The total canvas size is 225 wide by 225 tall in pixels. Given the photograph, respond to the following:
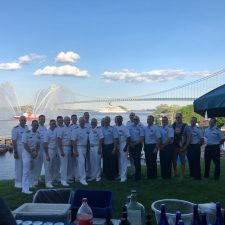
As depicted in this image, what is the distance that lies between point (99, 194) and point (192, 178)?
18.7 ft

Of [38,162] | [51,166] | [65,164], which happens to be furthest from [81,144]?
[38,162]

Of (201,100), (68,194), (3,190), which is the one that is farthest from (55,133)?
(201,100)

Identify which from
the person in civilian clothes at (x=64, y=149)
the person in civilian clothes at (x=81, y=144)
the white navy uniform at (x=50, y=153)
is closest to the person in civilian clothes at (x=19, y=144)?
the white navy uniform at (x=50, y=153)

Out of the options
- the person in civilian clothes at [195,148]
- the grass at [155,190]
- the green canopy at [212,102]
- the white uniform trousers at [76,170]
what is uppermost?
the green canopy at [212,102]

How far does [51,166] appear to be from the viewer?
8773mm

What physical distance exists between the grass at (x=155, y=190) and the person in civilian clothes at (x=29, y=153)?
0.88 ft

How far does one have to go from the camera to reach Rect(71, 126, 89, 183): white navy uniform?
8.69m

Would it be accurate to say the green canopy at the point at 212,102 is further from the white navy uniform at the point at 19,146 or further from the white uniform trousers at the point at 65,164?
the white navy uniform at the point at 19,146

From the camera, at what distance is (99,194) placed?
12.1 feet

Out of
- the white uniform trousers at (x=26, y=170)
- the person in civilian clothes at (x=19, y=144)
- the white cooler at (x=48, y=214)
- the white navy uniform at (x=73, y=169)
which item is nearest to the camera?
the white cooler at (x=48, y=214)

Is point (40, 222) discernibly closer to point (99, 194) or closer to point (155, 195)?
point (99, 194)

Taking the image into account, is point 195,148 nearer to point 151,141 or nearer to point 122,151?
point 151,141

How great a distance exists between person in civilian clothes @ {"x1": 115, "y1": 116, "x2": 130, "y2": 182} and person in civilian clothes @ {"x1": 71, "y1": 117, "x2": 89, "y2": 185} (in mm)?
816

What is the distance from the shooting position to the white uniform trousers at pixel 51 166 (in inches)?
339
